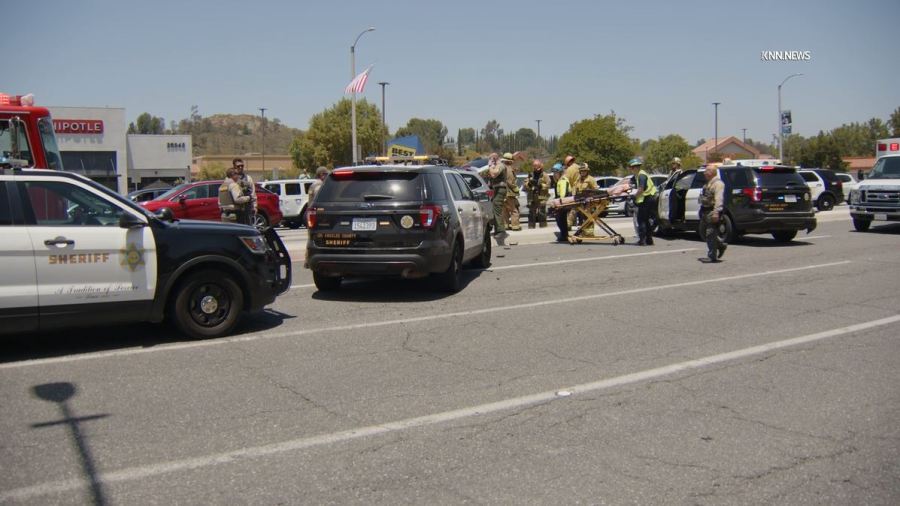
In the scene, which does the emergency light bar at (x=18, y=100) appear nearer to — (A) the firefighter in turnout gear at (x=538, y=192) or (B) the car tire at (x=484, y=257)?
(B) the car tire at (x=484, y=257)

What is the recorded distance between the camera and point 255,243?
790cm

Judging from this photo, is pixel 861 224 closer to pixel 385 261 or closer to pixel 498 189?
pixel 498 189

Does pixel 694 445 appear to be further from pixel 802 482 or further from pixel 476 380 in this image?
pixel 476 380

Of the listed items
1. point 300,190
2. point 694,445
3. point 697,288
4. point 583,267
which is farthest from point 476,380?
point 300,190

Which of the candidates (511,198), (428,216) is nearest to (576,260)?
(511,198)

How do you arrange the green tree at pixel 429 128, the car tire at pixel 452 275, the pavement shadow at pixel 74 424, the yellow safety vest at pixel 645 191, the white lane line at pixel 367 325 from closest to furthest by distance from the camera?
the pavement shadow at pixel 74 424
the white lane line at pixel 367 325
the car tire at pixel 452 275
the yellow safety vest at pixel 645 191
the green tree at pixel 429 128

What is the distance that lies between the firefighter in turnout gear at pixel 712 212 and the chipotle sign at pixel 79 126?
147 ft

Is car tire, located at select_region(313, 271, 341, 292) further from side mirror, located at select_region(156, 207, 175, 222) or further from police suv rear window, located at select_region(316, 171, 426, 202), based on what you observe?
side mirror, located at select_region(156, 207, 175, 222)

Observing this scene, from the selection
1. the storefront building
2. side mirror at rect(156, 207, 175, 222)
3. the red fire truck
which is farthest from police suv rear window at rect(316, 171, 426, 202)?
the storefront building

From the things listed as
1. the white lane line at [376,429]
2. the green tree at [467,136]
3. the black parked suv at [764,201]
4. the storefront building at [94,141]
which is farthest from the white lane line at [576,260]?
the green tree at [467,136]

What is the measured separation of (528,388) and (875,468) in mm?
2442

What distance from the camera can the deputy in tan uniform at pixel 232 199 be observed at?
1373 cm

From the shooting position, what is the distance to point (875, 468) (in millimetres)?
4383

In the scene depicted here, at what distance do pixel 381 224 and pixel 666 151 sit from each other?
97.5 m
